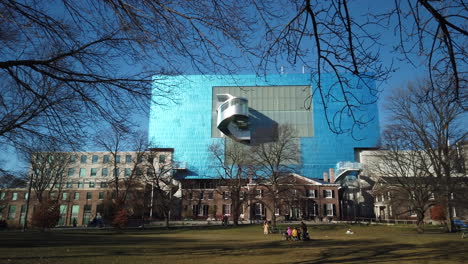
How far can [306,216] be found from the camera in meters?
59.5

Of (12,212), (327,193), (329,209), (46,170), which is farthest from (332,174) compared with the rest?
(12,212)

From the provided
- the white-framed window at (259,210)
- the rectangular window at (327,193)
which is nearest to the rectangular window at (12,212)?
the white-framed window at (259,210)

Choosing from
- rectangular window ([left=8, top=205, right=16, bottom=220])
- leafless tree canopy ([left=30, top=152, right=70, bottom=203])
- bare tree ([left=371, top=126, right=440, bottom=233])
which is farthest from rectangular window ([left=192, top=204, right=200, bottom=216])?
bare tree ([left=371, top=126, right=440, bottom=233])

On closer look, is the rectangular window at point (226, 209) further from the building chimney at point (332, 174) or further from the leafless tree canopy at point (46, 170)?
the leafless tree canopy at point (46, 170)

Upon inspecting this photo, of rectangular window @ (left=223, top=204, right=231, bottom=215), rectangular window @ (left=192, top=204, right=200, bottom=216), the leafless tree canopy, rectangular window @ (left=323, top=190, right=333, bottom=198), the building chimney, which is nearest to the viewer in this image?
the leafless tree canopy

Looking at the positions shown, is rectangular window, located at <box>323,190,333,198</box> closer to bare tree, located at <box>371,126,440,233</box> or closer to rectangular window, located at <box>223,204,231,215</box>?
rectangular window, located at <box>223,204,231,215</box>

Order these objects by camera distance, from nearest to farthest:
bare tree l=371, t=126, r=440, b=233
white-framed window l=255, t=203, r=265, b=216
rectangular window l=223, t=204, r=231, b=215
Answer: bare tree l=371, t=126, r=440, b=233 < white-framed window l=255, t=203, r=265, b=216 < rectangular window l=223, t=204, r=231, b=215

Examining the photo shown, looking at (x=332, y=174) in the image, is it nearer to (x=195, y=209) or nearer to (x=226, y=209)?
(x=226, y=209)

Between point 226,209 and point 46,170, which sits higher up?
point 46,170

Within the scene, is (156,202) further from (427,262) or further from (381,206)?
(381,206)

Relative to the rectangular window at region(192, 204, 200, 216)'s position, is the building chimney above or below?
above

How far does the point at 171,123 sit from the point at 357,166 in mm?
44719

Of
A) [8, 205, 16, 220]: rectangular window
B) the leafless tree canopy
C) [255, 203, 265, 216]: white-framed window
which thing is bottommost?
[8, 205, 16, 220]: rectangular window

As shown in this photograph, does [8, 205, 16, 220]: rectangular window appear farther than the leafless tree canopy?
Yes
